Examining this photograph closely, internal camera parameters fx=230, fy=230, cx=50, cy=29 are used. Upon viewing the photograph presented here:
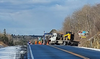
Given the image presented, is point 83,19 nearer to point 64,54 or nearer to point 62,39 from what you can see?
point 62,39

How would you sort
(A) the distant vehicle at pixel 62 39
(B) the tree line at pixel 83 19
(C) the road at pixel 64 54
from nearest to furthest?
(C) the road at pixel 64 54 < (A) the distant vehicle at pixel 62 39 < (B) the tree line at pixel 83 19

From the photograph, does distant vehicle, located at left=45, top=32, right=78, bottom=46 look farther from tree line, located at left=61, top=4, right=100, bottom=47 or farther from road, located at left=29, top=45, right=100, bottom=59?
road, located at left=29, top=45, right=100, bottom=59

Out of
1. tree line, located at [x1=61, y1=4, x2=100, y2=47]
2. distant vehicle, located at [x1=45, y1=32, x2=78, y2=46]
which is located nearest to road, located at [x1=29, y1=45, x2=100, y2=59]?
distant vehicle, located at [x1=45, y1=32, x2=78, y2=46]

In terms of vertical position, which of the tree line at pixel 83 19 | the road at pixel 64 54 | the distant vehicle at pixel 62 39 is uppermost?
the tree line at pixel 83 19

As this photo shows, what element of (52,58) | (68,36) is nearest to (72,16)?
(68,36)

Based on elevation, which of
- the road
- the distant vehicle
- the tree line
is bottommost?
the road

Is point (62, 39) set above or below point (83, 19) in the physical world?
below

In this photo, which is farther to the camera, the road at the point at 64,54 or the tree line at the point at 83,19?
the tree line at the point at 83,19

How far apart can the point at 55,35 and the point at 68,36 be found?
18.6 ft

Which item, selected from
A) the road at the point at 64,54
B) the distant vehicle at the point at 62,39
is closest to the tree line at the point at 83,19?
the distant vehicle at the point at 62,39

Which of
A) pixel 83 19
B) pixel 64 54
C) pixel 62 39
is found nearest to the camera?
pixel 64 54

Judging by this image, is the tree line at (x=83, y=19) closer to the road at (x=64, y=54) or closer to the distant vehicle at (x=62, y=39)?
the distant vehicle at (x=62, y=39)

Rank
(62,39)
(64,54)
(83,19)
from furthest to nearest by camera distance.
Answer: (83,19), (62,39), (64,54)

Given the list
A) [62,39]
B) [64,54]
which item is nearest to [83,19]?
[62,39]
